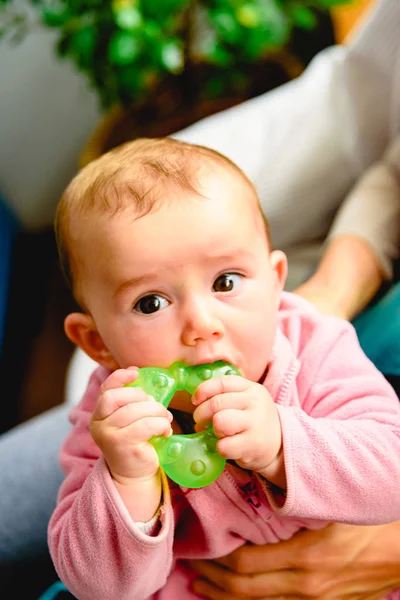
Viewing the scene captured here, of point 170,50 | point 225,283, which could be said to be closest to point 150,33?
point 170,50

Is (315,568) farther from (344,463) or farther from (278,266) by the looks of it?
(278,266)

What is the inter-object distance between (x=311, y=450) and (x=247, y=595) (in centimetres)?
25

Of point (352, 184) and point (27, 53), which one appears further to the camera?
point (27, 53)

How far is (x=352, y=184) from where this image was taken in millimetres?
1204

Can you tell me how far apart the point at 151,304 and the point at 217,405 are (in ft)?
0.42

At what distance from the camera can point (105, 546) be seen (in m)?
0.56

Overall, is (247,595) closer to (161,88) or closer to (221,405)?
(221,405)

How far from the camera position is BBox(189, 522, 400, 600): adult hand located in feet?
2.25

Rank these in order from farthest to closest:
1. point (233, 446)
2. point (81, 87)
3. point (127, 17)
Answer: point (81, 87) < point (127, 17) < point (233, 446)

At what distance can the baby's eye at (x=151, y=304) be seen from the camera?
0.59m

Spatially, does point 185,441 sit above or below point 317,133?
above

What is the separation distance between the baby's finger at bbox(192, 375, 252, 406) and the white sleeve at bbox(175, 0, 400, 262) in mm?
644

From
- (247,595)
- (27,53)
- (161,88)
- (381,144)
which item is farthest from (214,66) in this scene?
(247,595)

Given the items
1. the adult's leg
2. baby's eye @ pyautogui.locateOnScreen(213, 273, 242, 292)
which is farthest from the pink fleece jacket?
the adult's leg
